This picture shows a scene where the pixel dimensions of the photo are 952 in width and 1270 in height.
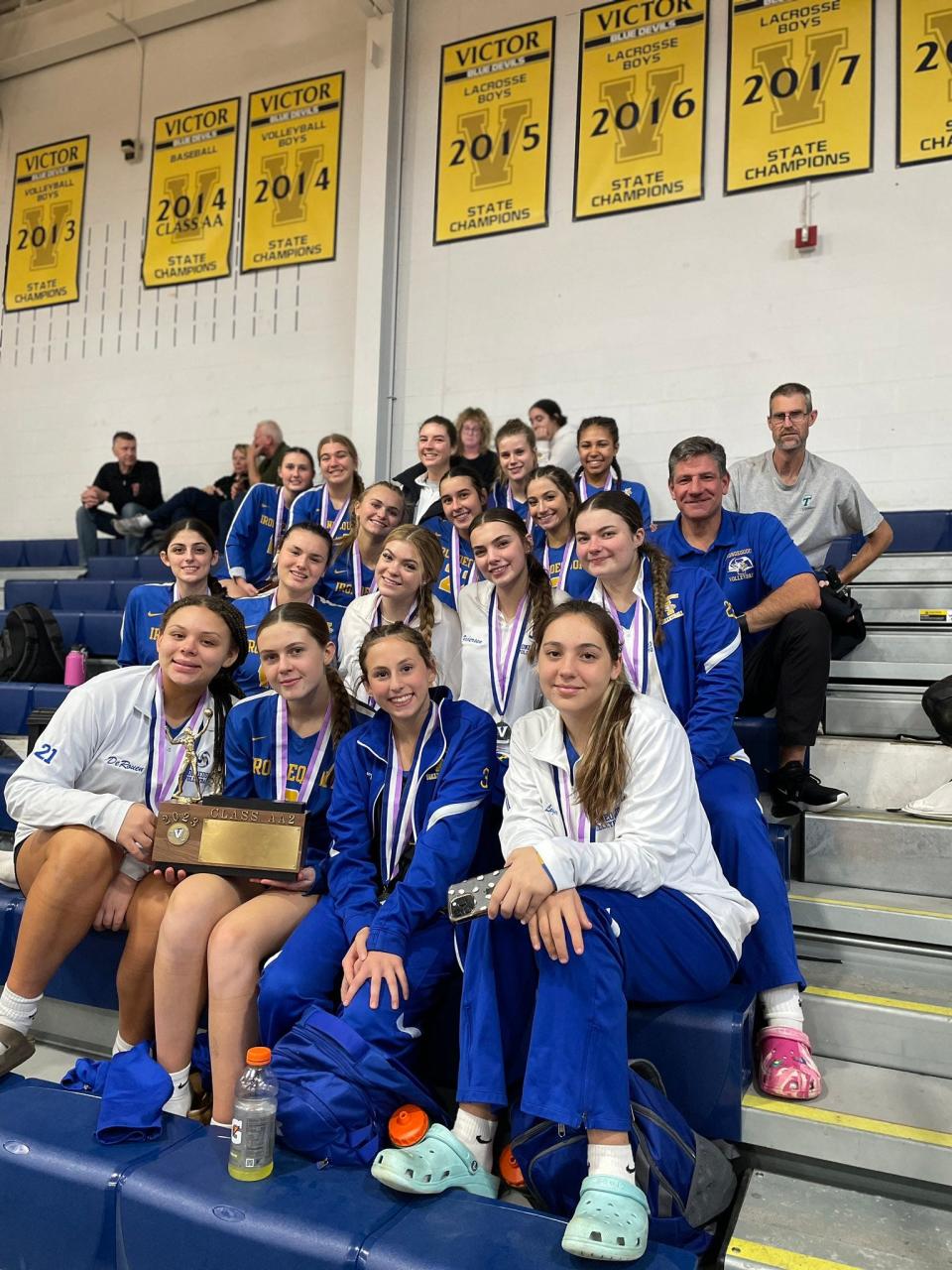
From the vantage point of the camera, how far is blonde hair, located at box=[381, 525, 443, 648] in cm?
268

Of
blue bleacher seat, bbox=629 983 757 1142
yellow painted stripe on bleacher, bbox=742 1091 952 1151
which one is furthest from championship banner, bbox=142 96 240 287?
yellow painted stripe on bleacher, bbox=742 1091 952 1151

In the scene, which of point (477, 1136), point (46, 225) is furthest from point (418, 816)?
point (46, 225)

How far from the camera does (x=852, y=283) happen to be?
4.97 meters

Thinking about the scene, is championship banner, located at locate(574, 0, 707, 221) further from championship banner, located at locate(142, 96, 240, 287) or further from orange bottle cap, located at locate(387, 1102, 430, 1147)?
orange bottle cap, located at locate(387, 1102, 430, 1147)

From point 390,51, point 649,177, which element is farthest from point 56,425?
point 649,177

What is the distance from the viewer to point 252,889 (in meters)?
2.03

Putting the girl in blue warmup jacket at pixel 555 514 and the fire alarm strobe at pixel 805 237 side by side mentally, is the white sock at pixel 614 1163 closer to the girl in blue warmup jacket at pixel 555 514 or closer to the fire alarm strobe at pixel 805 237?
the girl in blue warmup jacket at pixel 555 514

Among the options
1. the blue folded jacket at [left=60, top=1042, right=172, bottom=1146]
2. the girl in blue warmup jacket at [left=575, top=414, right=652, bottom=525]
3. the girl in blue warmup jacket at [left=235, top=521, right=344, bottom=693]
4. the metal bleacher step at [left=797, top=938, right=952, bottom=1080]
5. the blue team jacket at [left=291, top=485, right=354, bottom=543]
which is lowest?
the blue folded jacket at [left=60, top=1042, right=172, bottom=1146]

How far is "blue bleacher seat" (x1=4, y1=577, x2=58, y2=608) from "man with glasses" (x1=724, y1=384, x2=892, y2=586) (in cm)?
400

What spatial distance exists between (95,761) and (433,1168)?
121 cm

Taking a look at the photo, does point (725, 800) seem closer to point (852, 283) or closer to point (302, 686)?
point (302, 686)

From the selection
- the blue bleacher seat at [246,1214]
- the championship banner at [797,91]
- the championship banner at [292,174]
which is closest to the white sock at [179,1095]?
the blue bleacher seat at [246,1214]

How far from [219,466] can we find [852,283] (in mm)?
4434

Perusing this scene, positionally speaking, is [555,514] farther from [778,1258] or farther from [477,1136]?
[778,1258]
